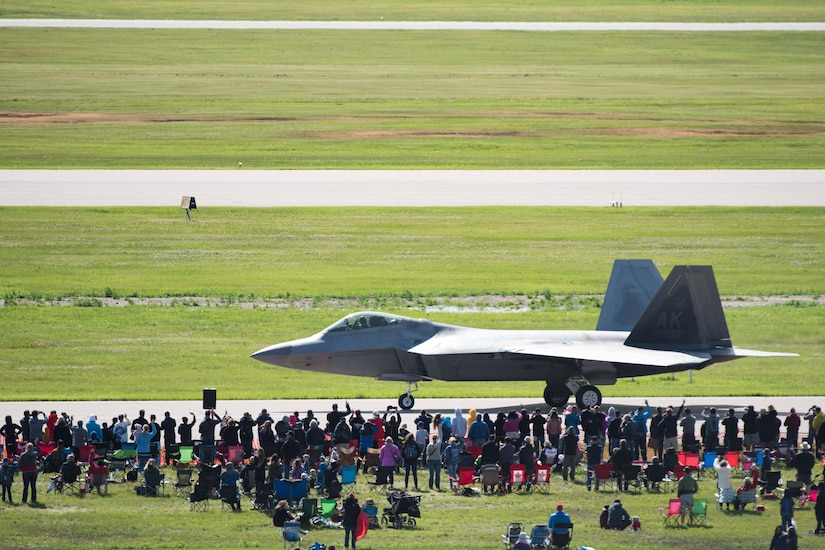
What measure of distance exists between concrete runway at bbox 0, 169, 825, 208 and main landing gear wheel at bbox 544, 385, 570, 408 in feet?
101

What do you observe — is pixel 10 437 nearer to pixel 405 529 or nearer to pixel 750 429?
pixel 405 529

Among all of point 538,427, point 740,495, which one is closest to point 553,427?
point 538,427

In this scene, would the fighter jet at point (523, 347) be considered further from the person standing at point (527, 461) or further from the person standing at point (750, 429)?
the person standing at point (527, 461)

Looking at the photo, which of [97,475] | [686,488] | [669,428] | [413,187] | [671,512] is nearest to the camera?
[671,512]

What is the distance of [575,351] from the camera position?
3603cm

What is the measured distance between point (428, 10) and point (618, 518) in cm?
12855

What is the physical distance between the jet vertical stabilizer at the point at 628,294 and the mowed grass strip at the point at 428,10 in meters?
105

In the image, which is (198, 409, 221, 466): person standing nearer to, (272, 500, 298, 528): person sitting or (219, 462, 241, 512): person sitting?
(219, 462, 241, 512): person sitting

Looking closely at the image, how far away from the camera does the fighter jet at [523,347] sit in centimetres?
3662

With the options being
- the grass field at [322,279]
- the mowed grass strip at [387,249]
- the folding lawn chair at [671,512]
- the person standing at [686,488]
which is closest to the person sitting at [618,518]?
the folding lawn chair at [671,512]

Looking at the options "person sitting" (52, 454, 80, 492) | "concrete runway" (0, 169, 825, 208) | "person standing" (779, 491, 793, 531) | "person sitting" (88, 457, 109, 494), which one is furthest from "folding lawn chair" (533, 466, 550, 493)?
"concrete runway" (0, 169, 825, 208)

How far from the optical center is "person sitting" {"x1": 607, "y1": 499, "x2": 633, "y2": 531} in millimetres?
24734

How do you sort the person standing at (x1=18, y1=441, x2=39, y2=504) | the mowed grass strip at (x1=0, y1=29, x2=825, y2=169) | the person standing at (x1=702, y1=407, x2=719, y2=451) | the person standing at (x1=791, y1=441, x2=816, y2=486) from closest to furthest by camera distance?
the person standing at (x1=18, y1=441, x2=39, y2=504) < the person standing at (x1=791, y1=441, x2=816, y2=486) < the person standing at (x1=702, y1=407, x2=719, y2=451) < the mowed grass strip at (x1=0, y1=29, x2=825, y2=169)

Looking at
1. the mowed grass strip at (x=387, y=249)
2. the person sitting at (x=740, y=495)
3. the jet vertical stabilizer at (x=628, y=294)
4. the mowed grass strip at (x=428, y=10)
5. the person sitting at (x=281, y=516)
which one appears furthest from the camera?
the mowed grass strip at (x=428, y=10)
